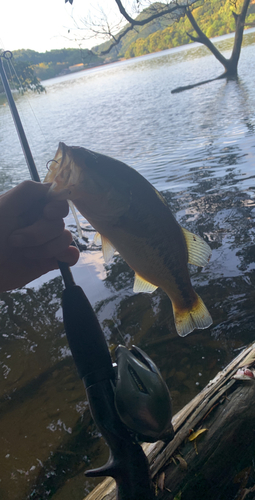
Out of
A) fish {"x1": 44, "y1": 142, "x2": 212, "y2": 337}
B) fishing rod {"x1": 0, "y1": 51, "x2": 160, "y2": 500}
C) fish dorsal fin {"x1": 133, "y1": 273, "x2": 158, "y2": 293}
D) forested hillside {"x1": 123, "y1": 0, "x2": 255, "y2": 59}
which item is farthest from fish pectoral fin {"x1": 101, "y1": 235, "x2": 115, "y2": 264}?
forested hillside {"x1": 123, "y1": 0, "x2": 255, "y2": 59}

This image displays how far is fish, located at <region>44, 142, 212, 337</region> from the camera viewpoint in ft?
6.64

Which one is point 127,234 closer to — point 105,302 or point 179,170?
point 105,302

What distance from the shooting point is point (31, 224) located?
72.1 inches

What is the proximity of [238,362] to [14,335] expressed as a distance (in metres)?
2.68

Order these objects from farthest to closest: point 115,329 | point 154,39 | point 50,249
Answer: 1. point 154,39
2. point 115,329
3. point 50,249

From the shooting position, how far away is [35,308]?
4262 millimetres

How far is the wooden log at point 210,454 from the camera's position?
177 centimetres

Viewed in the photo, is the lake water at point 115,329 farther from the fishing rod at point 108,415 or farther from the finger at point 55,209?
the finger at point 55,209

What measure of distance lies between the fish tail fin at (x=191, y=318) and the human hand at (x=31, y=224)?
1.10 meters

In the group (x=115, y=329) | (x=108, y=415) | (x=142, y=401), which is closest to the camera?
(x=142, y=401)

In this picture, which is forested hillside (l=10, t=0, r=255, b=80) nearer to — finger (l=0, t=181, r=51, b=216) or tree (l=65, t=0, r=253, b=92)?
tree (l=65, t=0, r=253, b=92)

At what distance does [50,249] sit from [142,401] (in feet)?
3.38

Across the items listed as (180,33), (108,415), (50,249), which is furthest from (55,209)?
(180,33)

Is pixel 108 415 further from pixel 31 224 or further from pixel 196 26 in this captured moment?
pixel 196 26
